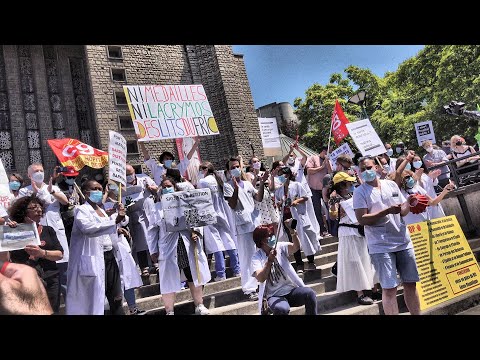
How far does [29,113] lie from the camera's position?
70.2 feet

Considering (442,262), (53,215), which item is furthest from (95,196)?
(442,262)

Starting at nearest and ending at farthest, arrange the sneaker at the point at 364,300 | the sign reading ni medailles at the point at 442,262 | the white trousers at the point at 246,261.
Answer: the sign reading ni medailles at the point at 442,262, the sneaker at the point at 364,300, the white trousers at the point at 246,261

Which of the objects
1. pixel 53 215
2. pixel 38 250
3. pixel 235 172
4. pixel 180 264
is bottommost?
pixel 180 264

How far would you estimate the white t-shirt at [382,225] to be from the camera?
4629mm

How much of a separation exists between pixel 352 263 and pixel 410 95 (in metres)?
20.2

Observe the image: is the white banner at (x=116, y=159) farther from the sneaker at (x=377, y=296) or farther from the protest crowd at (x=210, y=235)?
the sneaker at (x=377, y=296)

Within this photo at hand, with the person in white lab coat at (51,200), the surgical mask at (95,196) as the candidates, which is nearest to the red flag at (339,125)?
the person in white lab coat at (51,200)

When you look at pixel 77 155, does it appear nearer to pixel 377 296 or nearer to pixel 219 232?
pixel 219 232

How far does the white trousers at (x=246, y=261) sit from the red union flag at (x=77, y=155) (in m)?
3.67

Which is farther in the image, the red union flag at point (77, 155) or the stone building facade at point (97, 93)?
the stone building facade at point (97, 93)

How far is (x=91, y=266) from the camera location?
4789 millimetres
